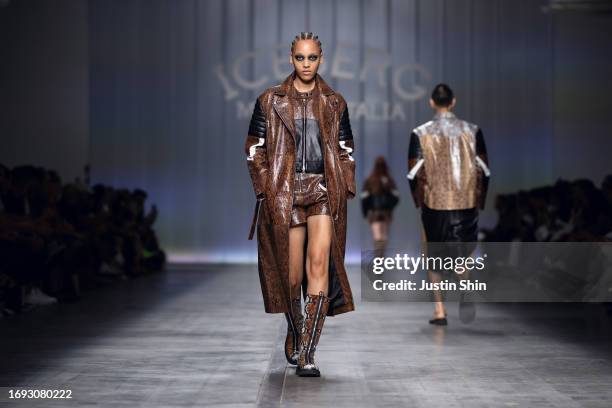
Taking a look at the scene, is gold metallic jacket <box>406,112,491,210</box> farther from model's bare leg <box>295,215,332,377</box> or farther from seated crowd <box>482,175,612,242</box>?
model's bare leg <box>295,215,332,377</box>

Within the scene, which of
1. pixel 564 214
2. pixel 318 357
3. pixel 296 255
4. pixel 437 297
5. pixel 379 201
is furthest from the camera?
pixel 379 201

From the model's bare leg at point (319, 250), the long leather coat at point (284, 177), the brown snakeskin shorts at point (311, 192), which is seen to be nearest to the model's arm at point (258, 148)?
the long leather coat at point (284, 177)

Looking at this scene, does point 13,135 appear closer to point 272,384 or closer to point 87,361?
point 87,361

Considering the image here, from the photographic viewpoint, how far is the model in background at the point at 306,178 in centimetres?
444

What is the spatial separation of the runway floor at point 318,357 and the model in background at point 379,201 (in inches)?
196

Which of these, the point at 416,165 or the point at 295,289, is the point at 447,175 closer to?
the point at 416,165

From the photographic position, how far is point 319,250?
4.46 metres

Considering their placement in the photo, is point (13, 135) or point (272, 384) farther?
point (13, 135)

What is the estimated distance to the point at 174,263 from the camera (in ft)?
45.4

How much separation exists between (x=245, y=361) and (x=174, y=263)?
29.8 ft

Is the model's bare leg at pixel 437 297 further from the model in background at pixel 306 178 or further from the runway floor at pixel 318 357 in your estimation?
the model in background at pixel 306 178

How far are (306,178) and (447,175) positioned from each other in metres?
2.06

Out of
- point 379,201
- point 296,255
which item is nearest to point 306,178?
point 296,255

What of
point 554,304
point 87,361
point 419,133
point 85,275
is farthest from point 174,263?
point 87,361
